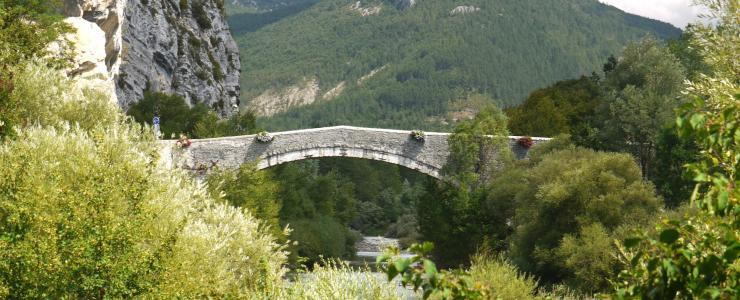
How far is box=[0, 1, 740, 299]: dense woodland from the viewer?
19.8ft

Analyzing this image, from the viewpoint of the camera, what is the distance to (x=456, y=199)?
1640 inches

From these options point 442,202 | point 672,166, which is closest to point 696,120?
point 672,166

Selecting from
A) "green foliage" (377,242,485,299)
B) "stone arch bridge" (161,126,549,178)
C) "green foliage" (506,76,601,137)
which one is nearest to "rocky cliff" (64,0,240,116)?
"stone arch bridge" (161,126,549,178)

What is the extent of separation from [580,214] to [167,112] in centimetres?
2841

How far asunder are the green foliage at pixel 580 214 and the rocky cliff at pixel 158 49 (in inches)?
717

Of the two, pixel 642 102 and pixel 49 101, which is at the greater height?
pixel 642 102

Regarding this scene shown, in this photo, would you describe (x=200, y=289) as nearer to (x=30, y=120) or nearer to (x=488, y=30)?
(x=30, y=120)

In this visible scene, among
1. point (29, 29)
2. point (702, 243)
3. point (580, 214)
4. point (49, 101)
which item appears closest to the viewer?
point (702, 243)

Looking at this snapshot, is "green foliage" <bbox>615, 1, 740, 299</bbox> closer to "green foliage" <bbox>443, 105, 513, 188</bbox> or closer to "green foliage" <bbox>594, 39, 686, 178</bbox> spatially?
"green foliage" <bbox>594, 39, 686, 178</bbox>

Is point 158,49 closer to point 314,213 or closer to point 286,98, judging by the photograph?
point 314,213

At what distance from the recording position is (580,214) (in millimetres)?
30172

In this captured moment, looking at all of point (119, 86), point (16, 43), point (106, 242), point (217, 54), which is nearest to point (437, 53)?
point (217, 54)

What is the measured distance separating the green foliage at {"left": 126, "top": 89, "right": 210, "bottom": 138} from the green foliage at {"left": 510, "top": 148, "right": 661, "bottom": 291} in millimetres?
24135

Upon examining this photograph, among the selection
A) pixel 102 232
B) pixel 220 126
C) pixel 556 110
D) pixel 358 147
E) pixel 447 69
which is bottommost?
pixel 102 232
